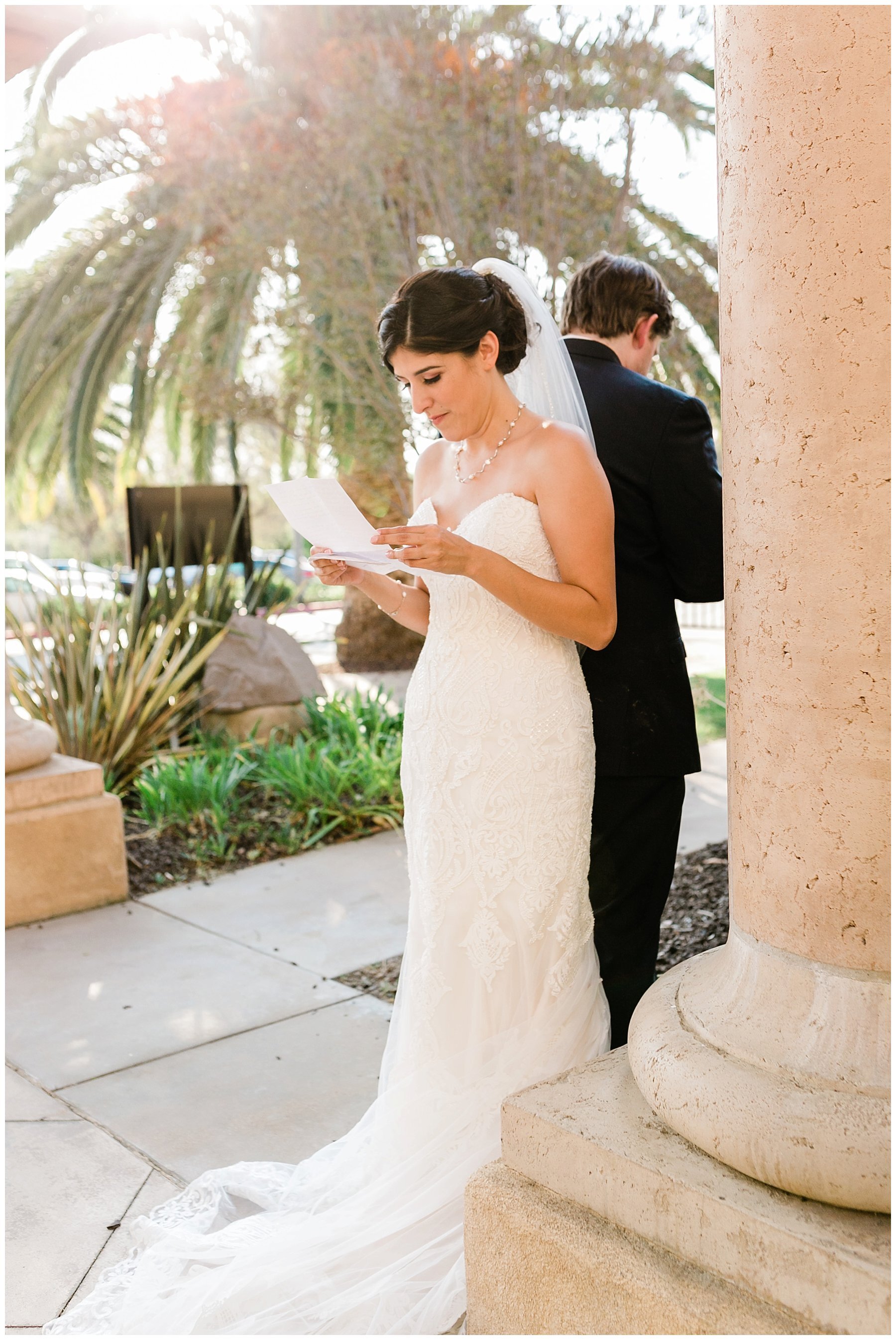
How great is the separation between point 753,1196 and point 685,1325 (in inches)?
8.3

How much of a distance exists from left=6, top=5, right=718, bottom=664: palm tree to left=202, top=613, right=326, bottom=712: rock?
234cm

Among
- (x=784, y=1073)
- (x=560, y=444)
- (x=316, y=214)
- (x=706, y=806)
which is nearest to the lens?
(x=784, y=1073)

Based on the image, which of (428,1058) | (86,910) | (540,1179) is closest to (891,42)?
(540,1179)

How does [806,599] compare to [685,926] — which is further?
[685,926]

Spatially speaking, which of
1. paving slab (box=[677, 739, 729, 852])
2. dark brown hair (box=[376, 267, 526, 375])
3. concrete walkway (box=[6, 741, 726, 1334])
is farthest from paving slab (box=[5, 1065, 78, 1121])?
paving slab (box=[677, 739, 729, 852])

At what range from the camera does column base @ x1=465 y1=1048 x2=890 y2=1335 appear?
5.40ft

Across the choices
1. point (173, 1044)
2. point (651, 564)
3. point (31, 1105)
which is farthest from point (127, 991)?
point (651, 564)

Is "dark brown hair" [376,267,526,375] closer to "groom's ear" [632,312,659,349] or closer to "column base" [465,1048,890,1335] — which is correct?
"groom's ear" [632,312,659,349]

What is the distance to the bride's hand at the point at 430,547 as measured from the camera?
93.7 inches

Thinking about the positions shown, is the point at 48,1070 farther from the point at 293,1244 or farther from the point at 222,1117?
the point at 293,1244

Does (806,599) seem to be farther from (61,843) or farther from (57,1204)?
(61,843)

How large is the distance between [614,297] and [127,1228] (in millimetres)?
2670

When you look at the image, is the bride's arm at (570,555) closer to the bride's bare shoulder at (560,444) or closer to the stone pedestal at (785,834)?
the bride's bare shoulder at (560,444)

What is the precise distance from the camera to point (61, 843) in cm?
522
